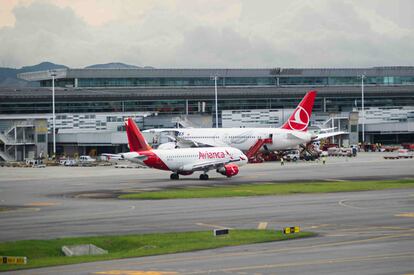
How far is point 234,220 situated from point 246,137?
8343cm

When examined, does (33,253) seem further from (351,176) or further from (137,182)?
(351,176)

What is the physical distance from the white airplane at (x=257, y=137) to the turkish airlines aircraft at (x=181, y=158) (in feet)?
128

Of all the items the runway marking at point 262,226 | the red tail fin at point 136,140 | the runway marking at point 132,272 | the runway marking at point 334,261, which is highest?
the red tail fin at point 136,140

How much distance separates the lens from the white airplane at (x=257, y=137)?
140 metres

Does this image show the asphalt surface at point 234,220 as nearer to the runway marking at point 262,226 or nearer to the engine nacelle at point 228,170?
the runway marking at point 262,226

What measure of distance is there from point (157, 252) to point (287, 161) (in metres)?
99.5

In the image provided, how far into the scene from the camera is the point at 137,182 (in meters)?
97.1

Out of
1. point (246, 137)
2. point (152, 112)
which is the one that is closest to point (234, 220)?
point (246, 137)

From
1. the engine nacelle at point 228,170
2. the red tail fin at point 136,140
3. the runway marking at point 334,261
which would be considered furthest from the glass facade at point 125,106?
the runway marking at point 334,261

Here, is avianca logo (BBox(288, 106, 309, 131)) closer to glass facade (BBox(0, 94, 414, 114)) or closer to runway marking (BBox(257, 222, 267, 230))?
glass facade (BBox(0, 94, 414, 114))

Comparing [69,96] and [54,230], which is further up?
[69,96]

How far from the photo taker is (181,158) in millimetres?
99375

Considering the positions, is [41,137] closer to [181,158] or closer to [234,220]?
[181,158]

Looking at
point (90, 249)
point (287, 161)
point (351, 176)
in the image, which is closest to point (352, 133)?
point (287, 161)
